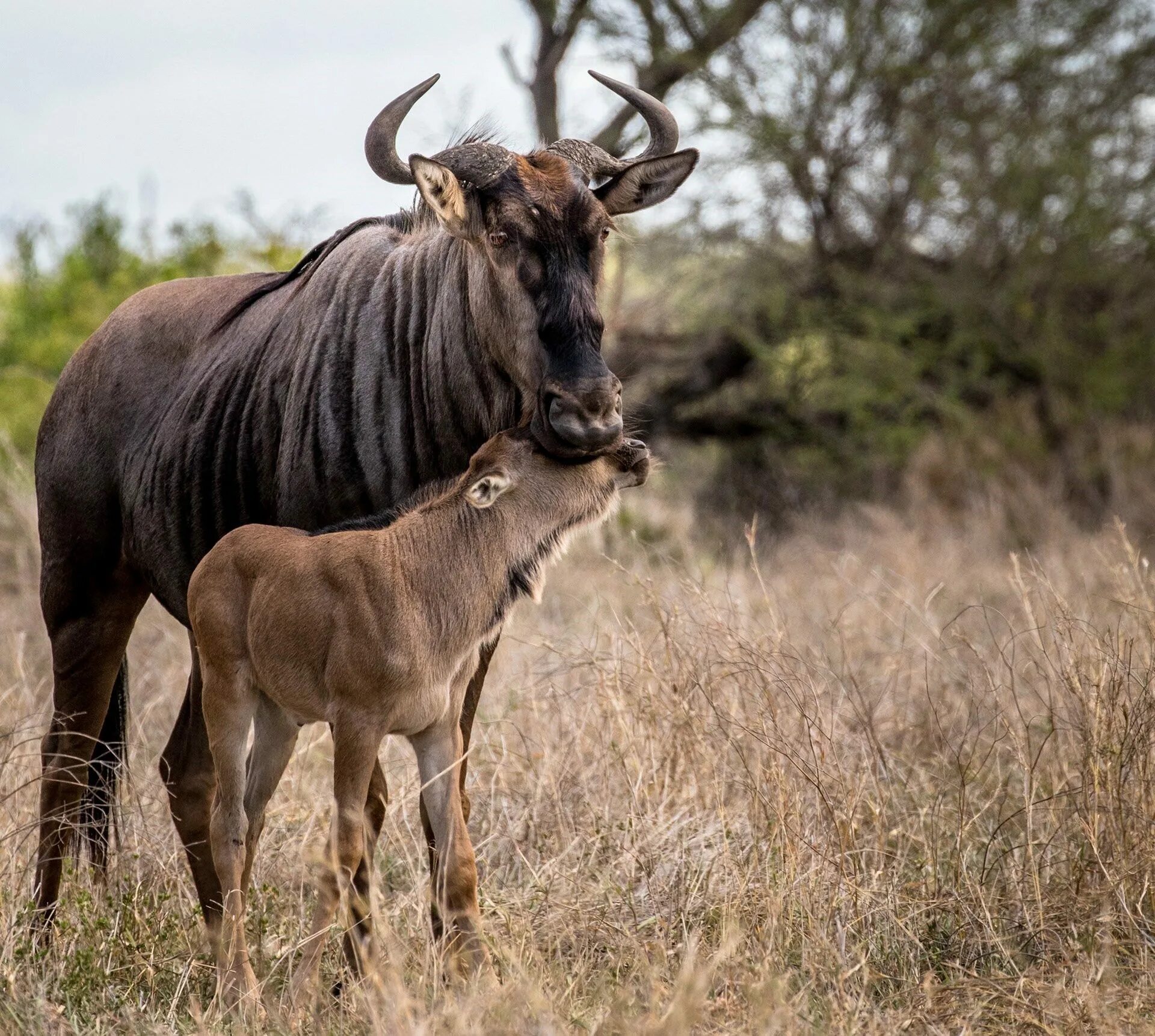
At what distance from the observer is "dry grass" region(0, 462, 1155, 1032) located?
11.9 ft

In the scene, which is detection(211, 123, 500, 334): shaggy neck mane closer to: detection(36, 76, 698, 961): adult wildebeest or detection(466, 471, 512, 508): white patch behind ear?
detection(36, 76, 698, 961): adult wildebeest

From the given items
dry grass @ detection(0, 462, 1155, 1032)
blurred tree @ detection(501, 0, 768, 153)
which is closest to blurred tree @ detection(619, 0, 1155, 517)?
blurred tree @ detection(501, 0, 768, 153)

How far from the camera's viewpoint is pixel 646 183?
458 cm

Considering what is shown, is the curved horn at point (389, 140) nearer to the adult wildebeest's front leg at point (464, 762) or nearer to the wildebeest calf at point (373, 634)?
the wildebeest calf at point (373, 634)

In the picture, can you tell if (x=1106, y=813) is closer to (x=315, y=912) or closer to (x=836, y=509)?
(x=315, y=912)

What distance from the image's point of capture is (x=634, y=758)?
5.08 meters

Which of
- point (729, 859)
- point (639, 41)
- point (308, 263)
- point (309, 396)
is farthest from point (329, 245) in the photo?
point (639, 41)

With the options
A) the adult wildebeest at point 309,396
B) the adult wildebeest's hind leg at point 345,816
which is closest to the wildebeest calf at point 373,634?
the adult wildebeest's hind leg at point 345,816

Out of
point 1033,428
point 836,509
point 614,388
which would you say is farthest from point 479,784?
point 1033,428

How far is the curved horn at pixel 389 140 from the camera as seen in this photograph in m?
4.27

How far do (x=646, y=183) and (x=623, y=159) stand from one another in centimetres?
18

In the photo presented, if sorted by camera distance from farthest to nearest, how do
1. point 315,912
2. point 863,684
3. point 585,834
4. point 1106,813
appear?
point 863,684 → point 585,834 → point 1106,813 → point 315,912

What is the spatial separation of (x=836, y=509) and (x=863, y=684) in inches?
321

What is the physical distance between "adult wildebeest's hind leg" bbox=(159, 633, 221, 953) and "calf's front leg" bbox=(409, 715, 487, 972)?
105 cm
